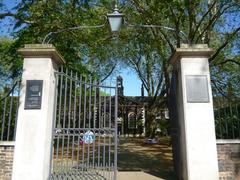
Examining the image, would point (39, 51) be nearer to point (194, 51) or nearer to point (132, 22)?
point (194, 51)

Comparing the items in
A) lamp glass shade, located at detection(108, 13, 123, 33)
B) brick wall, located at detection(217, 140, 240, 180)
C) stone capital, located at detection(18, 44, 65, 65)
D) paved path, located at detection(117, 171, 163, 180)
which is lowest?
paved path, located at detection(117, 171, 163, 180)

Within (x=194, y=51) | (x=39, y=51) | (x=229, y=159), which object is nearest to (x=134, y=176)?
(x=229, y=159)

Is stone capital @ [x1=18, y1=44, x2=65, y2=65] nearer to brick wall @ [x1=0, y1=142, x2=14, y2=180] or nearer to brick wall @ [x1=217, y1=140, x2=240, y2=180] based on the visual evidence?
brick wall @ [x1=0, y1=142, x2=14, y2=180]

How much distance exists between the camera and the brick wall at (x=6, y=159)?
23.7 ft

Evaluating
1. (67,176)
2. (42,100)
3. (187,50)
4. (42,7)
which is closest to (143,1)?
(42,7)

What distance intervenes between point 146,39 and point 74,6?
5.22 m

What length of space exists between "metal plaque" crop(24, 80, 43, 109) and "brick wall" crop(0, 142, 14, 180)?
3.67ft

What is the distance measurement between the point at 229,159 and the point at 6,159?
5.68 m

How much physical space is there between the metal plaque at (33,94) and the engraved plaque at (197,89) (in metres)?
3.76

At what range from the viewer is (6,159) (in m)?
7.28

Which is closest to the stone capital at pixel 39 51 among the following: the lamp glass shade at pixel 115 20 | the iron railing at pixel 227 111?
the lamp glass shade at pixel 115 20

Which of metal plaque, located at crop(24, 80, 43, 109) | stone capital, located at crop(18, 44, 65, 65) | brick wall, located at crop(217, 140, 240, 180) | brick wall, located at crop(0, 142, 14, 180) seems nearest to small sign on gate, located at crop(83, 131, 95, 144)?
metal plaque, located at crop(24, 80, 43, 109)

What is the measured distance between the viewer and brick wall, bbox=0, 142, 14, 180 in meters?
7.23

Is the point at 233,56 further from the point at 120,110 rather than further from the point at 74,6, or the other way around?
the point at 120,110
